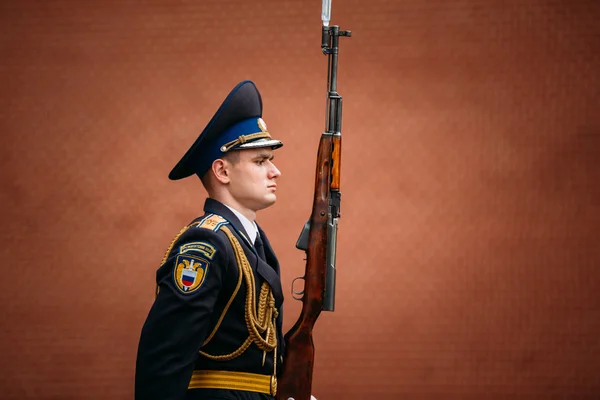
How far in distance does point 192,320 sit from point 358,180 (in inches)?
52.3

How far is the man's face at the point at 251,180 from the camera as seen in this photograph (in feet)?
5.31

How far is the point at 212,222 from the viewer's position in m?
1.55

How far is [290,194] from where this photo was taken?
2641mm

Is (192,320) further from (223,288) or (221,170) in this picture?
(221,170)

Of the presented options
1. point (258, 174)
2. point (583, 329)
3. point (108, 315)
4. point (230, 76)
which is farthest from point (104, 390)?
point (583, 329)

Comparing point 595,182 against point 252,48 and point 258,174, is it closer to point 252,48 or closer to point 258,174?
point 252,48

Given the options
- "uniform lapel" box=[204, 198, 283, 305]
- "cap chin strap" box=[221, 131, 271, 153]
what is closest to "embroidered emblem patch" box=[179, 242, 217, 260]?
"uniform lapel" box=[204, 198, 283, 305]

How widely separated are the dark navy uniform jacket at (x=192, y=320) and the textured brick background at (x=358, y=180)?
112 centimetres

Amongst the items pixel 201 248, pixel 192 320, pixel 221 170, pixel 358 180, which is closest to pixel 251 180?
pixel 221 170

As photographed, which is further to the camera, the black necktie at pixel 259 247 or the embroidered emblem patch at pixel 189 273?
the black necktie at pixel 259 247

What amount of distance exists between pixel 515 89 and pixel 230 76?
1.00m

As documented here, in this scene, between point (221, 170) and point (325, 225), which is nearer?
point (221, 170)

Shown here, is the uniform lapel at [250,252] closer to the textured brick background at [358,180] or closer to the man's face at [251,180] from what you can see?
the man's face at [251,180]

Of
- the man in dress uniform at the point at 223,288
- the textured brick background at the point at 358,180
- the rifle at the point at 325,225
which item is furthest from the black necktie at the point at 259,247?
the textured brick background at the point at 358,180
